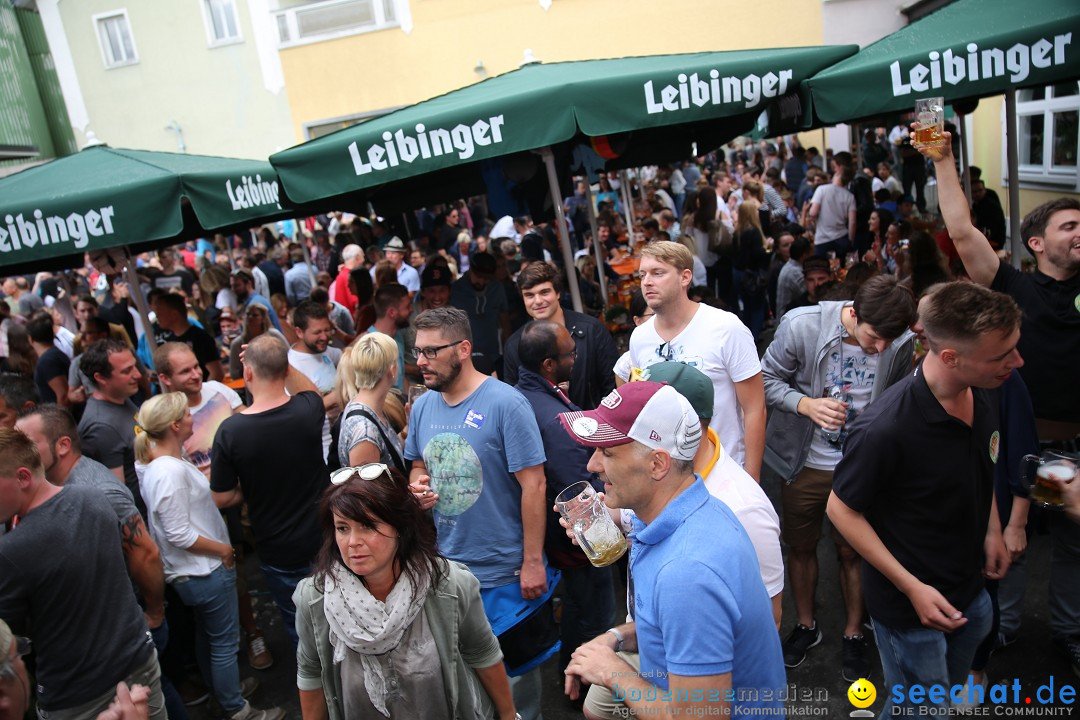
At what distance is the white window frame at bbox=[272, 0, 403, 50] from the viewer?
1914 centimetres

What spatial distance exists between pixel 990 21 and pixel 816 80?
1057mm

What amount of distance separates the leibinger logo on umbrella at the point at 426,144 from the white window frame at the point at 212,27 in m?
18.9

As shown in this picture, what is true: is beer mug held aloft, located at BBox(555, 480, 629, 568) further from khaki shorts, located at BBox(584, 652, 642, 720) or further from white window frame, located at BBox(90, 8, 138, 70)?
white window frame, located at BBox(90, 8, 138, 70)

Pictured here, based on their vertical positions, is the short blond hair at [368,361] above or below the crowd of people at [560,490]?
above

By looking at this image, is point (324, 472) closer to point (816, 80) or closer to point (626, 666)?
point (626, 666)

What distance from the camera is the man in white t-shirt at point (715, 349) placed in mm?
3430

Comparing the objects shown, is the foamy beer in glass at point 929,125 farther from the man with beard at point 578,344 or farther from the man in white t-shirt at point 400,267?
the man in white t-shirt at point 400,267

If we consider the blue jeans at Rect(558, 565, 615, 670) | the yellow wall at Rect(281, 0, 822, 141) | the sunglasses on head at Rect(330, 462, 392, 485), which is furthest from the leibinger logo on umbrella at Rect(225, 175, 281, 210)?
the yellow wall at Rect(281, 0, 822, 141)

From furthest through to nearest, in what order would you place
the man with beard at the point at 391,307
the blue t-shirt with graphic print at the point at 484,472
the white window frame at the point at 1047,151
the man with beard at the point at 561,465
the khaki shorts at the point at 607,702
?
the white window frame at the point at 1047,151 → the man with beard at the point at 391,307 → the man with beard at the point at 561,465 → the blue t-shirt with graphic print at the point at 484,472 → the khaki shorts at the point at 607,702

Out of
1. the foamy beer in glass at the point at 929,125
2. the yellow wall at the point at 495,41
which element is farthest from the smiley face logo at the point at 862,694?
the yellow wall at the point at 495,41

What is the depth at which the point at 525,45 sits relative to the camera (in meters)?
19.2

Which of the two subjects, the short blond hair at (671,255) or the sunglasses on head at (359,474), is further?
the short blond hair at (671,255)

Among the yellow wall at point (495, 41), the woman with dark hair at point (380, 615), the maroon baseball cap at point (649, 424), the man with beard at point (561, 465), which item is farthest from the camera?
the yellow wall at point (495, 41)

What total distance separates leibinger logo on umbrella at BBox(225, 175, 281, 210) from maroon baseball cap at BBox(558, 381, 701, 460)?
4.28 meters
